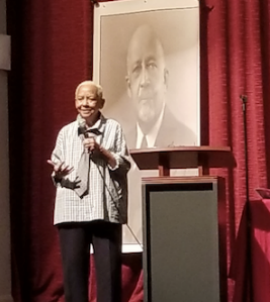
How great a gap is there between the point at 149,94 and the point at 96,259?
47.5 inches

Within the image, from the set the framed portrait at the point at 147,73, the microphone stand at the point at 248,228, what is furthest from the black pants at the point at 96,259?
the framed portrait at the point at 147,73

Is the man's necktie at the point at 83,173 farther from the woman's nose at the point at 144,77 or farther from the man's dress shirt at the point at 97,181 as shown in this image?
the woman's nose at the point at 144,77

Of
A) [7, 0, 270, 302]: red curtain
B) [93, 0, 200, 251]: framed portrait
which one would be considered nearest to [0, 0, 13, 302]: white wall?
[7, 0, 270, 302]: red curtain

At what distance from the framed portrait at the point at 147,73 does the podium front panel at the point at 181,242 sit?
78cm

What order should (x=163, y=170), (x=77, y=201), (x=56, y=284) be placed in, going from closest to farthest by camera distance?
(x=77, y=201), (x=163, y=170), (x=56, y=284)

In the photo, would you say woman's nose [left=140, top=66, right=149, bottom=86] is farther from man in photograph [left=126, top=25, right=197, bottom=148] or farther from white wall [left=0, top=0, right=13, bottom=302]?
white wall [left=0, top=0, right=13, bottom=302]

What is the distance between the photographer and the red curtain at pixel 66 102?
117 inches

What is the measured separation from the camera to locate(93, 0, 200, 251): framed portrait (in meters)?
3.06

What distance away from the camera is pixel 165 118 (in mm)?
3090

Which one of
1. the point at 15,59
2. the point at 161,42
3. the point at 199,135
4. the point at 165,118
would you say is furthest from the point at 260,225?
the point at 15,59

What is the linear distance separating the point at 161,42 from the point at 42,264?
4.63ft

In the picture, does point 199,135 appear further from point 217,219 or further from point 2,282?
point 2,282

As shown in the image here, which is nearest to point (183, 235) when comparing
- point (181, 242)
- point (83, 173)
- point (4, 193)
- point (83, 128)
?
point (181, 242)

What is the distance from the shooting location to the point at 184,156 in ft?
7.57
